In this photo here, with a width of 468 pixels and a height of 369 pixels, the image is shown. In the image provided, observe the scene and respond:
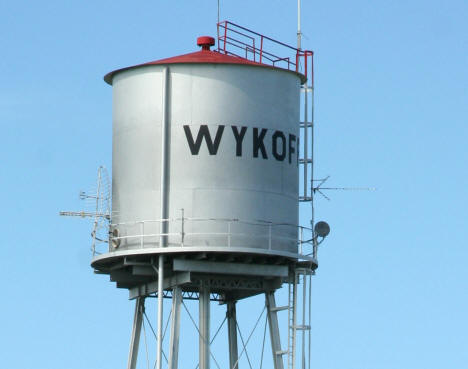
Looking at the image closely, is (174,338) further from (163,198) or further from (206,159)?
(206,159)

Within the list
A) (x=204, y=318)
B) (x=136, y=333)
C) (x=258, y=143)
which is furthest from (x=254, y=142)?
(x=136, y=333)

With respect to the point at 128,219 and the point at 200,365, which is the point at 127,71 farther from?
the point at 200,365

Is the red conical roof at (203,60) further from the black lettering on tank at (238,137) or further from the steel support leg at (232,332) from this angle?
the steel support leg at (232,332)

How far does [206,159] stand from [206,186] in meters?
0.81

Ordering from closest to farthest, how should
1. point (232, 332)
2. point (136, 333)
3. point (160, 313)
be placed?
point (160, 313) < point (136, 333) < point (232, 332)

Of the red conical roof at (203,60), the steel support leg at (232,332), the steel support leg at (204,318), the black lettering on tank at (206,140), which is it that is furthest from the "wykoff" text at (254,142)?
the steel support leg at (232,332)

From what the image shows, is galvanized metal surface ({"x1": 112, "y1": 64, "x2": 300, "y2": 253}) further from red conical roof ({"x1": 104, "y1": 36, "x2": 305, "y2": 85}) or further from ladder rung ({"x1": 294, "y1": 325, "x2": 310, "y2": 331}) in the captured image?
ladder rung ({"x1": 294, "y1": 325, "x2": 310, "y2": 331})

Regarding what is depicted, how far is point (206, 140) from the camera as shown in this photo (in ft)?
188

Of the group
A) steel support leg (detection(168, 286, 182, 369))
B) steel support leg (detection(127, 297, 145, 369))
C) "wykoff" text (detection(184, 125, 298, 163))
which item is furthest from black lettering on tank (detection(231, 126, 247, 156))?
steel support leg (detection(127, 297, 145, 369))

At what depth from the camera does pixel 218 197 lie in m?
57.0

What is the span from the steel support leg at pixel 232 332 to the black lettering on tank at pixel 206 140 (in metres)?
6.58

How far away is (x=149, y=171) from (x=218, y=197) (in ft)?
7.31

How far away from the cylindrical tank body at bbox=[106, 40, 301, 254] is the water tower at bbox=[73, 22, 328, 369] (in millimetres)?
30

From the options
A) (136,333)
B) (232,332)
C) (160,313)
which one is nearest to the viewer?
(160,313)
